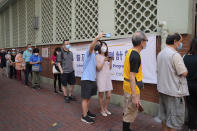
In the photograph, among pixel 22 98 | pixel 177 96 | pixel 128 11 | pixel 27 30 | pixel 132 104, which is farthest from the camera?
pixel 27 30

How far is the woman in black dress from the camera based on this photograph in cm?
305

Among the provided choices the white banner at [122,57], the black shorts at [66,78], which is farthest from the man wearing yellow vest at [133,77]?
the black shorts at [66,78]

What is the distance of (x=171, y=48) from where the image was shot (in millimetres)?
2732

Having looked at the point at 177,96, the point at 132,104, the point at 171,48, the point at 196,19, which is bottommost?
the point at 132,104

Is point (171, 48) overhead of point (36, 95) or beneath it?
overhead

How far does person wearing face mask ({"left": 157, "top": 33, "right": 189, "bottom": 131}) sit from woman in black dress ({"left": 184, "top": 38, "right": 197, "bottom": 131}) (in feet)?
1.72

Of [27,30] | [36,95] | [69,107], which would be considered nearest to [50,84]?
[36,95]

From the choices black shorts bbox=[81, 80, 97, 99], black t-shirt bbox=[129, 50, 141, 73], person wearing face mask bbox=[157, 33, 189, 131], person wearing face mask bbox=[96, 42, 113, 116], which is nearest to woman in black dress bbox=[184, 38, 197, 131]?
person wearing face mask bbox=[157, 33, 189, 131]

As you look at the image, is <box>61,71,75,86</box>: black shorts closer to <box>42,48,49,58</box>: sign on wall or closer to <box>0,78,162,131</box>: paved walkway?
<box>0,78,162,131</box>: paved walkway

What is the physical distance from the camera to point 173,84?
103 inches

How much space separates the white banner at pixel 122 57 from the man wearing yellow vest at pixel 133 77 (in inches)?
62.0

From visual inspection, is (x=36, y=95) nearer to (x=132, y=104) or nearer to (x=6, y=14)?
(x=132, y=104)

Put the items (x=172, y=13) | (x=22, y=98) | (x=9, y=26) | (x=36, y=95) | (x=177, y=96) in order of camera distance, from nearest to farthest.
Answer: (x=177, y=96) < (x=172, y=13) < (x=22, y=98) < (x=36, y=95) < (x=9, y=26)

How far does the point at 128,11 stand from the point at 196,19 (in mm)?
1758
